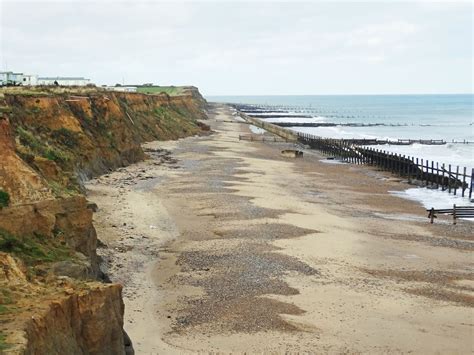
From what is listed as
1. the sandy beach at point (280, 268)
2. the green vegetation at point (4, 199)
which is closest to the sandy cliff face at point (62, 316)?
the green vegetation at point (4, 199)

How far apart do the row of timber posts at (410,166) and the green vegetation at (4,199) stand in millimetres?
34863

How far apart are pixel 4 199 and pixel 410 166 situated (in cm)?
4297

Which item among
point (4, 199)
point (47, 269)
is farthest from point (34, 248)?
point (4, 199)

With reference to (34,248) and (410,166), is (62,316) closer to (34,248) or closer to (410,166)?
(34,248)

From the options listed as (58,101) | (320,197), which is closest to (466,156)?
(320,197)

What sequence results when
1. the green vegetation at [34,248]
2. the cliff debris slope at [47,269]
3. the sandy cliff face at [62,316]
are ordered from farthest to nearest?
the green vegetation at [34,248]
the cliff debris slope at [47,269]
the sandy cliff face at [62,316]

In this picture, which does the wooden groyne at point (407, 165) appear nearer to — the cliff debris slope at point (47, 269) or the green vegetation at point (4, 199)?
the cliff debris slope at point (47, 269)

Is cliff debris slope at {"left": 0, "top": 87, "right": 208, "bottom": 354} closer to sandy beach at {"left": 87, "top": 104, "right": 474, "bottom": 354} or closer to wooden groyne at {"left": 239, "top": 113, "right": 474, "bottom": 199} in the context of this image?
sandy beach at {"left": 87, "top": 104, "right": 474, "bottom": 354}

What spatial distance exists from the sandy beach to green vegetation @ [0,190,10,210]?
464 centimetres

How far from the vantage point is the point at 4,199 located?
42.5ft

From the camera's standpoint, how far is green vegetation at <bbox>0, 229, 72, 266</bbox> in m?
12.1

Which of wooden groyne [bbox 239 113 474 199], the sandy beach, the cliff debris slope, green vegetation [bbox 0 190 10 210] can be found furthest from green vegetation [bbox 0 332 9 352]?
wooden groyne [bbox 239 113 474 199]

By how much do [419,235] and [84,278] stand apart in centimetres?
1891

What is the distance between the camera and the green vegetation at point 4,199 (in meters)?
12.8
